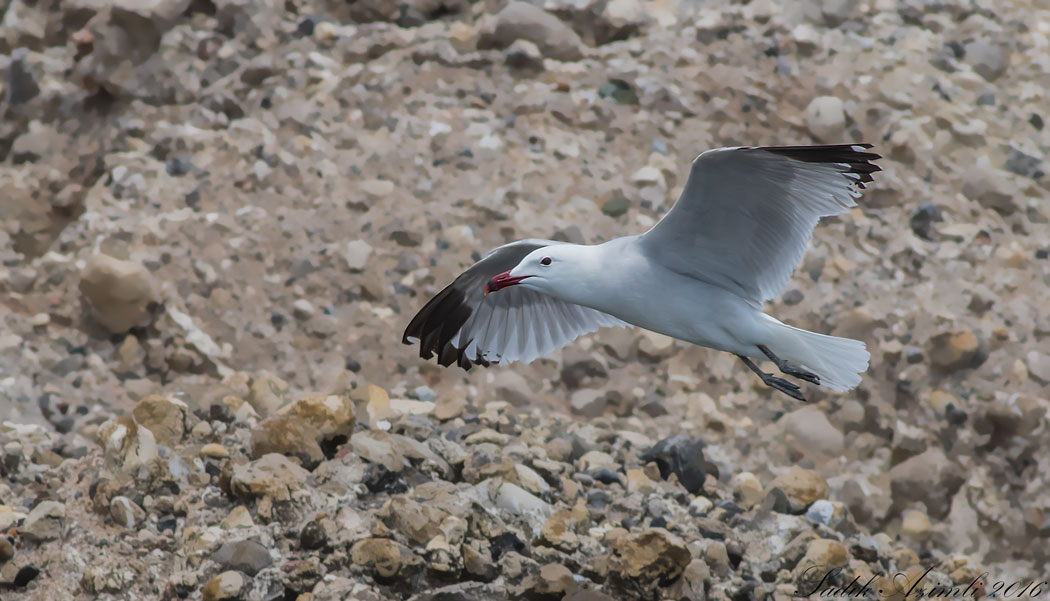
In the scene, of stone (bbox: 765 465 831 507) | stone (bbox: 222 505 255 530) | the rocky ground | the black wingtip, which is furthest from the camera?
stone (bbox: 765 465 831 507)

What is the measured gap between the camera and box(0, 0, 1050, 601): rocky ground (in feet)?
17.6

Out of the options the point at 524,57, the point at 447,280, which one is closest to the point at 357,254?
the point at 447,280

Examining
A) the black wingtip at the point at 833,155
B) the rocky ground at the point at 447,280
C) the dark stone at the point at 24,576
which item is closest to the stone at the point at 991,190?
the rocky ground at the point at 447,280

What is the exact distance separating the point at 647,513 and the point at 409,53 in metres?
5.36

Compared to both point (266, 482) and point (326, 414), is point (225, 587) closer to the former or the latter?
point (266, 482)

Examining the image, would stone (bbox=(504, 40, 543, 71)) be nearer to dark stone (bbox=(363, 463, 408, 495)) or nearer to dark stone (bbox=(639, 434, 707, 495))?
dark stone (bbox=(639, 434, 707, 495))

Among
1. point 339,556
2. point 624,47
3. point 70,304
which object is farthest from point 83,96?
point 339,556

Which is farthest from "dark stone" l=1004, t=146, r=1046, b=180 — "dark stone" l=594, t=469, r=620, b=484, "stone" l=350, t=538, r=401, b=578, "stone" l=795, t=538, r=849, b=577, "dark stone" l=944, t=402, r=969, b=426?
"stone" l=350, t=538, r=401, b=578

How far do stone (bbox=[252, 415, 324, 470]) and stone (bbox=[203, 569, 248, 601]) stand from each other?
946 mm

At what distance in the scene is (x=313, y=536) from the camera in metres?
5.15

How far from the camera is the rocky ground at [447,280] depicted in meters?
5.38

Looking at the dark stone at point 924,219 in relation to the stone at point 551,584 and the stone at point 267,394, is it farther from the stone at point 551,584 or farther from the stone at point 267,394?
the stone at point 267,394

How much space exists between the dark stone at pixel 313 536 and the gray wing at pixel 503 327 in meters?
1.55
